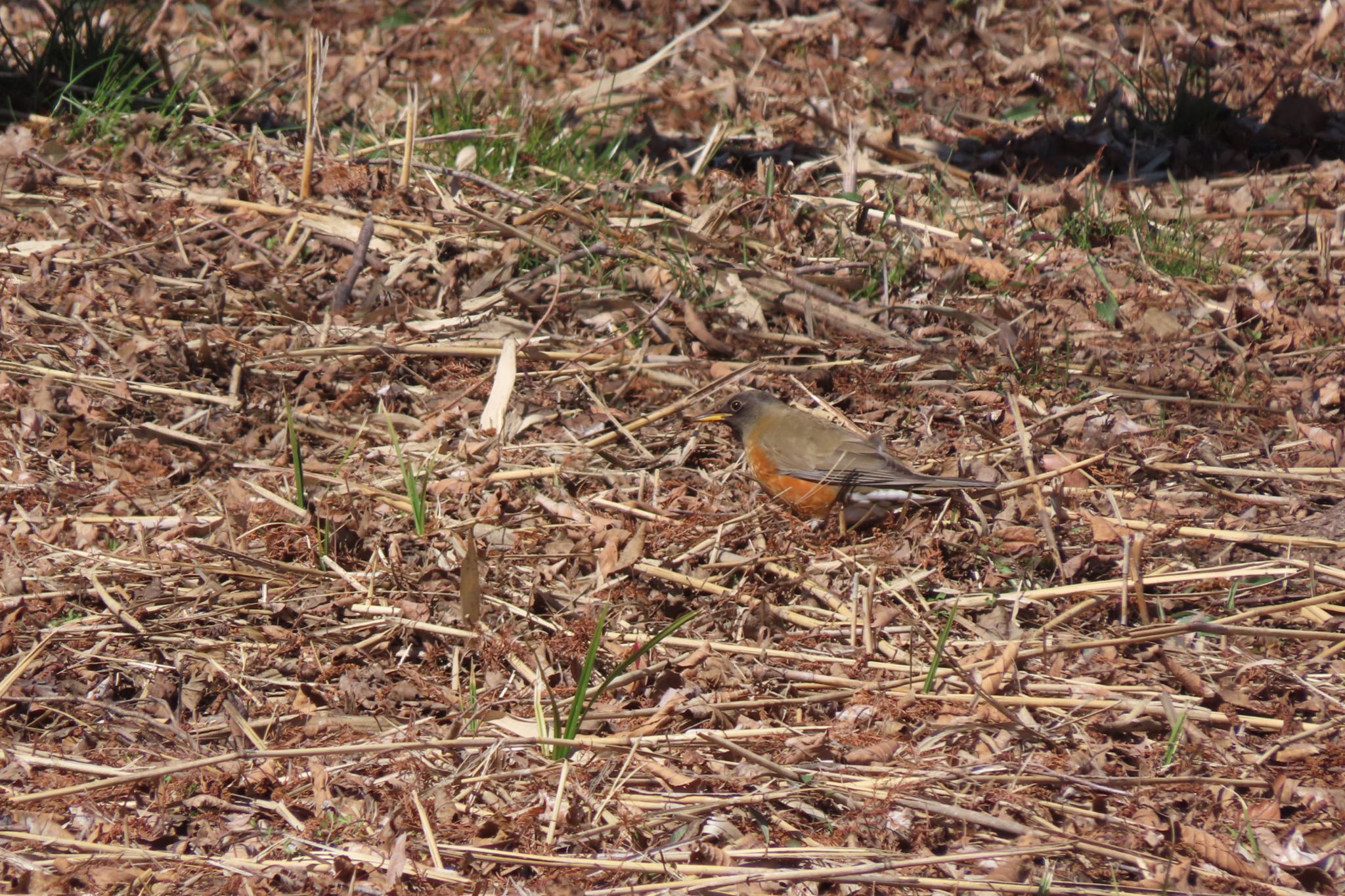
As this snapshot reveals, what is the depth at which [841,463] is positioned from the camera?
4695 mm

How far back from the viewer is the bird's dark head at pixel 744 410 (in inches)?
197

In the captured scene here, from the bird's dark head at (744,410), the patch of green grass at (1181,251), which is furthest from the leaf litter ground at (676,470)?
the bird's dark head at (744,410)

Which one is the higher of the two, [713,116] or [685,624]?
[713,116]

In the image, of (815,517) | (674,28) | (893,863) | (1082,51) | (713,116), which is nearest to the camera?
(893,863)

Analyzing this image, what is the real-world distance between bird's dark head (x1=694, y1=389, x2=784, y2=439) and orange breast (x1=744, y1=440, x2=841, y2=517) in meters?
0.15

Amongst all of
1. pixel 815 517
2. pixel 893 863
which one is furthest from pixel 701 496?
pixel 893 863

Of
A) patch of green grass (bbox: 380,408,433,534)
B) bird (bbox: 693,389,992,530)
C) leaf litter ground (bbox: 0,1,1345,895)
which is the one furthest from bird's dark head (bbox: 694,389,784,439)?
patch of green grass (bbox: 380,408,433,534)

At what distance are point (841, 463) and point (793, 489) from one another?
201 millimetres

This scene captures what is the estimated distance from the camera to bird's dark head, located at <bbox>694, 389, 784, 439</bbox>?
4992 millimetres

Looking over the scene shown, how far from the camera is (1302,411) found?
5062mm

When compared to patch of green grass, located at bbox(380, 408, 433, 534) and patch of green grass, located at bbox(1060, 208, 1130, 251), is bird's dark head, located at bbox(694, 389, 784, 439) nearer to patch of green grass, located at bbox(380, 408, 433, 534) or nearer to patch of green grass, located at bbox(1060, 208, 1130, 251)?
patch of green grass, located at bbox(380, 408, 433, 534)

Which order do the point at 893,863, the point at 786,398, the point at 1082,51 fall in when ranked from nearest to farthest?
1. the point at 893,863
2. the point at 786,398
3. the point at 1082,51

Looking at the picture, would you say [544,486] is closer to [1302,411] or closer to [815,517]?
[815,517]

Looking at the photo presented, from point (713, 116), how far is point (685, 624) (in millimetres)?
3981
